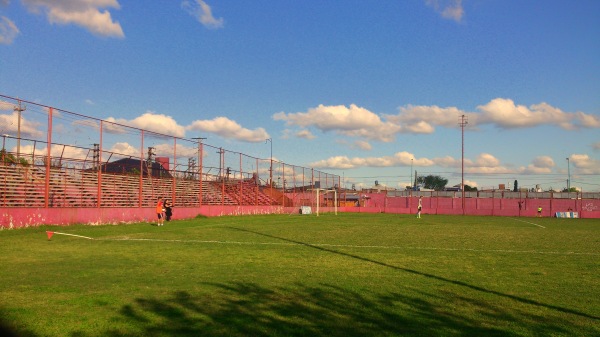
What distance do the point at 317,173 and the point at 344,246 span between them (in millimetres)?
58577

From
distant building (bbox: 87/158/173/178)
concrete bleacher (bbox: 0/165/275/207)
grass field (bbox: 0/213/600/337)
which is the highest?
distant building (bbox: 87/158/173/178)

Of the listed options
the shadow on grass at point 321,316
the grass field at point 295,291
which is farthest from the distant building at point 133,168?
the shadow on grass at point 321,316

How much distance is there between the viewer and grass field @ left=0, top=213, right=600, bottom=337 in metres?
7.30

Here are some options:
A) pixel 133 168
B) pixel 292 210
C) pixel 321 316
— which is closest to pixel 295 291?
pixel 321 316

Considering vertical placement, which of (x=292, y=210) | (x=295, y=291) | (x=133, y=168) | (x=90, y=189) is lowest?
(x=292, y=210)

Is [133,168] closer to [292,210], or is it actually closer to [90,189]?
[90,189]

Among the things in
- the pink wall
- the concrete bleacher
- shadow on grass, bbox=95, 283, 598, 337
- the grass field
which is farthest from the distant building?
shadow on grass, bbox=95, 283, 598, 337

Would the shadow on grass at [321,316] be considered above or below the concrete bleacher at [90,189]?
below

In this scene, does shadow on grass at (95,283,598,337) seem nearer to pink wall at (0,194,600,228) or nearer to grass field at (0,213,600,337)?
grass field at (0,213,600,337)

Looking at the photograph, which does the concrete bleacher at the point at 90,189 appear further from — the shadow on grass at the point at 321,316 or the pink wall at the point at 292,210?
the shadow on grass at the point at 321,316

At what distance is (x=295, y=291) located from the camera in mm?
9945

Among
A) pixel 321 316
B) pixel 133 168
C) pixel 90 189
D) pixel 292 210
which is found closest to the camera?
pixel 321 316

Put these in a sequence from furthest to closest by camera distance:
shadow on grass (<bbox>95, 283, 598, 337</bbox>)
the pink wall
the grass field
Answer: the pink wall
the grass field
shadow on grass (<bbox>95, 283, 598, 337</bbox>)

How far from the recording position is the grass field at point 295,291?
24.0 feet
